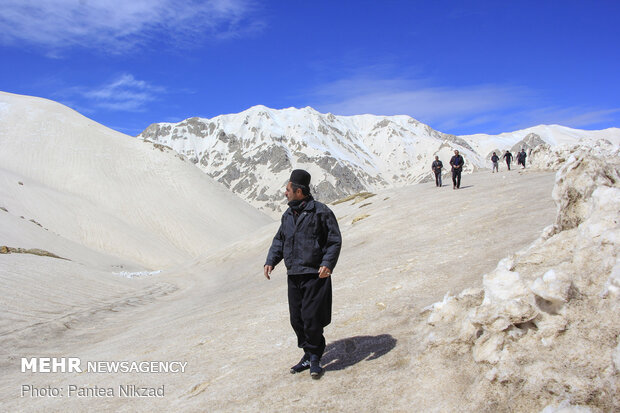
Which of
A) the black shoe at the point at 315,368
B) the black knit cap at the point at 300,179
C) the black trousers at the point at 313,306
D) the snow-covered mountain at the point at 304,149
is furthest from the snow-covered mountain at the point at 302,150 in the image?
the black shoe at the point at 315,368

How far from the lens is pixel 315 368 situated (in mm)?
4098

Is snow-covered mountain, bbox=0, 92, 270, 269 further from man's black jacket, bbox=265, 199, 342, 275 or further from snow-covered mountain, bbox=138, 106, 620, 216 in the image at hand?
snow-covered mountain, bbox=138, 106, 620, 216

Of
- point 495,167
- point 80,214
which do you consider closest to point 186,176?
point 80,214

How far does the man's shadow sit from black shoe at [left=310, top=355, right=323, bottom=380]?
27 cm

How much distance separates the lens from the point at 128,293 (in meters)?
16.4

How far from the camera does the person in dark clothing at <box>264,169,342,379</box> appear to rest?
4172mm

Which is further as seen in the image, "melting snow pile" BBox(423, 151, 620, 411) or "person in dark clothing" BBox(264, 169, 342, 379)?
"person in dark clothing" BBox(264, 169, 342, 379)

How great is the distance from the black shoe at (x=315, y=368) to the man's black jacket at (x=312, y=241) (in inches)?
30.2

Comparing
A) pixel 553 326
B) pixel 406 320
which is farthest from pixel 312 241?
pixel 553 326

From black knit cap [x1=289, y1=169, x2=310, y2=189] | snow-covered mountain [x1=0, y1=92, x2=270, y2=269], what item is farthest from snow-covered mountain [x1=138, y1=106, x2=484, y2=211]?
black knit cap [x1=289, y1=169, x2=310, y2=189]

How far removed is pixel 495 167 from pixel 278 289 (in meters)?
24.9

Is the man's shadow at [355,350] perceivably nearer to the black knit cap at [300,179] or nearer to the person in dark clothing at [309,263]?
the person in dark clothing at [309,263]

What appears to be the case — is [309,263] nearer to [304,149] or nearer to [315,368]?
[315,368]

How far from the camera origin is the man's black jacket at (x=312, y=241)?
13.8 ft
